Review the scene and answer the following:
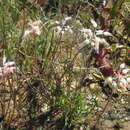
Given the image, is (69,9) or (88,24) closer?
(88,24)

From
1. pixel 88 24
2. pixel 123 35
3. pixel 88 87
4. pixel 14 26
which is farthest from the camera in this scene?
pixel 123 35

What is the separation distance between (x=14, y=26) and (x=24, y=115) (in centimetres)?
82

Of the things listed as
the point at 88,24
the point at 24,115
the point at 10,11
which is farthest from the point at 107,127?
the point at 10,11

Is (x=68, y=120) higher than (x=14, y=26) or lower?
lower

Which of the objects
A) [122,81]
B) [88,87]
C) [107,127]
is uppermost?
[122,81]

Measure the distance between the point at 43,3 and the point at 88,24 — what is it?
1.73ft

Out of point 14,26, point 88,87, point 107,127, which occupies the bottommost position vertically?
point 107,127

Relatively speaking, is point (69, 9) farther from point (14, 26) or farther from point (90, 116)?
point (90, 116)

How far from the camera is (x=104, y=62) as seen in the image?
277cm

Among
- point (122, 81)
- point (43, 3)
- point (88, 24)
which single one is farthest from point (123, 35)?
point (122, 81)

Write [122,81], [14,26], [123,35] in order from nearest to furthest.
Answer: [122,81], [14,26], [123,35]

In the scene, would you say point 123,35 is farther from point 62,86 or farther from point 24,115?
point 24,115

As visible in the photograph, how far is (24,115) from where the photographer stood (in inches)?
91.5

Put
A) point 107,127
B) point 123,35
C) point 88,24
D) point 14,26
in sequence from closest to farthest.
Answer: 1. point 107,127
2. point 14,26
3. point 88,24
4. point 123,35
